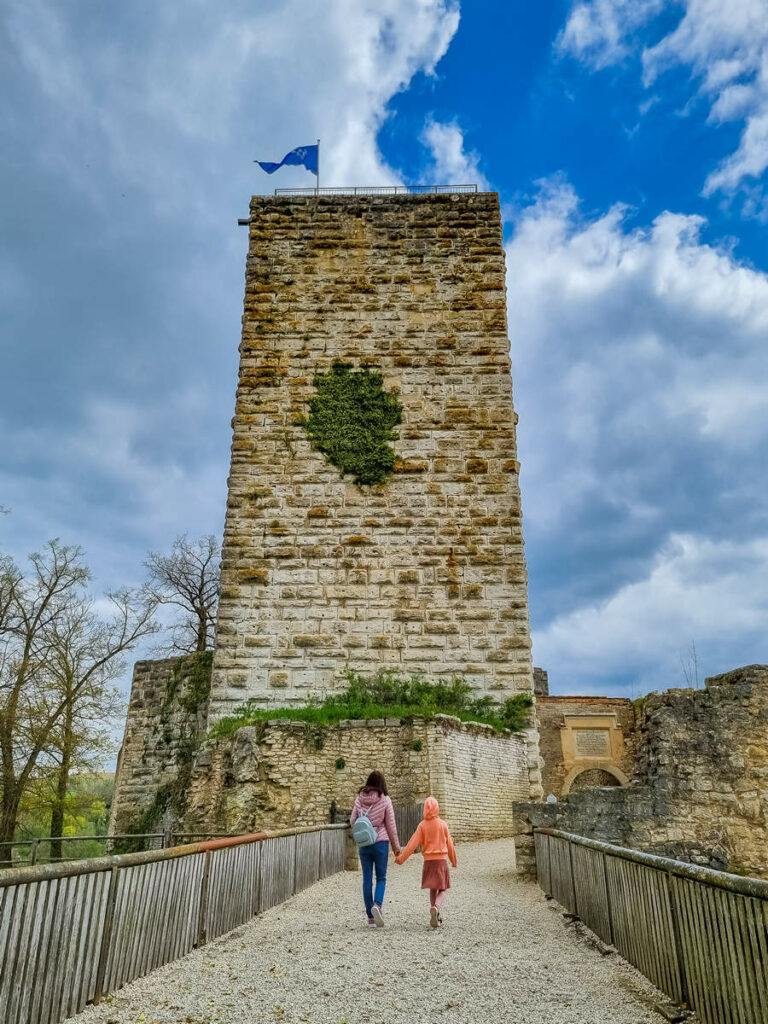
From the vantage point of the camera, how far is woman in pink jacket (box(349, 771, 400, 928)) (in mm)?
5668

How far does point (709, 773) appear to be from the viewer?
31.4ft

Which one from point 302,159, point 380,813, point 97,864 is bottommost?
point 97,864

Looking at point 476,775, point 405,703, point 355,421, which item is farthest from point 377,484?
point 476,775

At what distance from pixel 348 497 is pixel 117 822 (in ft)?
23.3

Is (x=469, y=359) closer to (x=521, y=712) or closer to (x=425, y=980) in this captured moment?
(x=521, y=712)

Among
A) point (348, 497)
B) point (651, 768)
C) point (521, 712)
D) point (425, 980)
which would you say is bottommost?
point (425, 980)

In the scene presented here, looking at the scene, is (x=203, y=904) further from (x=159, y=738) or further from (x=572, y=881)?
(x=159, y=738)

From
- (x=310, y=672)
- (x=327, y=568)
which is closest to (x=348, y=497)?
(x=327, y=568)

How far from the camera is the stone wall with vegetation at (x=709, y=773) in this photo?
8039 mm

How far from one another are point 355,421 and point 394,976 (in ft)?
32.1

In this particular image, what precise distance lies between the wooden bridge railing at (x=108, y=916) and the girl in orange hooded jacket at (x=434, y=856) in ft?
4.21

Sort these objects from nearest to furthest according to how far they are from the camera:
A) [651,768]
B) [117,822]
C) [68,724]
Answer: [651,768]
[117,822]
[68,724]

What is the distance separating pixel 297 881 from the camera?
6.91 m

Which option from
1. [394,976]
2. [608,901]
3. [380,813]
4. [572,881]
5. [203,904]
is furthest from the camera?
[380,813]
